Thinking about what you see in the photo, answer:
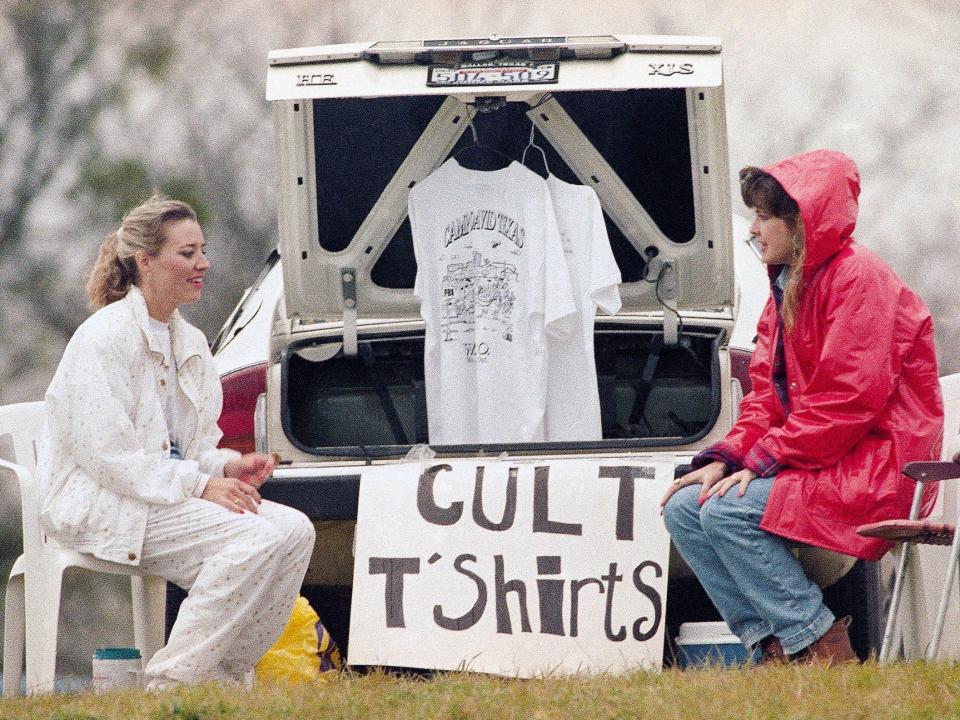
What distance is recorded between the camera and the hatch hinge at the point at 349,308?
19.3ft

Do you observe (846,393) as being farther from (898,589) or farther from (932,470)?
(898,589)

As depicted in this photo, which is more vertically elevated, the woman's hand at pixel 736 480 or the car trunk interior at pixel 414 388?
the car trunk interior at pixel 414 388

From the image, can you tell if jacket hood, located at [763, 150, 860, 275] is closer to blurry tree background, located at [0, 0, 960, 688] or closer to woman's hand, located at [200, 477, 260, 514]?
woman's hand, located at [200, 477, 260, 514]

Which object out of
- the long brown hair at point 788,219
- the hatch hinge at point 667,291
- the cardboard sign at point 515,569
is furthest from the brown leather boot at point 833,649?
the hatch hinge at point 667,291

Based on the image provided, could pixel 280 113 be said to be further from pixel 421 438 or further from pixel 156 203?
pixel 421 438

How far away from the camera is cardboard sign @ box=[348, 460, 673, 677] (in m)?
4.69

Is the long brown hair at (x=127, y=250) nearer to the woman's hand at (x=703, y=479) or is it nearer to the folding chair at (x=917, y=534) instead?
the woman's hand at (x=703, y=479)

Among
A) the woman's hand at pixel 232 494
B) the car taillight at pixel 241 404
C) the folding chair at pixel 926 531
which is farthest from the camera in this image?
the car taillight at pixel 241 404

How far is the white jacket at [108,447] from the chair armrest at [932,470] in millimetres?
1994

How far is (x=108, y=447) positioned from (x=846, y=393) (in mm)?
2044

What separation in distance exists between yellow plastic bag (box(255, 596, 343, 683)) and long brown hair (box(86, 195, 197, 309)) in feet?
3.68

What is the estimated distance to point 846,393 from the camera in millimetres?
4219

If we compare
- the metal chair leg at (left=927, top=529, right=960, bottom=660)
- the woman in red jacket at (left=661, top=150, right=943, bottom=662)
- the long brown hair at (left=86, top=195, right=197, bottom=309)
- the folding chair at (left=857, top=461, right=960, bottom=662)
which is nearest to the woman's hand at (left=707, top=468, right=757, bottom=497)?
the woman in red jacket at (left=661, top=150, right=943, bottom=662)

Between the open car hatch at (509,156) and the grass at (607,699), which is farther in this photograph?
the open car hatch at (509,156)
